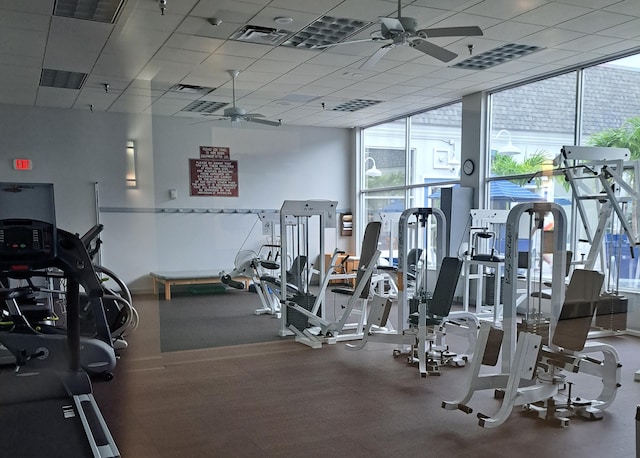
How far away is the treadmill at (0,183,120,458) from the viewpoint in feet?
9.11

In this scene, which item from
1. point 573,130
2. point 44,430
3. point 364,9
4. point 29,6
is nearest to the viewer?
point 44,430

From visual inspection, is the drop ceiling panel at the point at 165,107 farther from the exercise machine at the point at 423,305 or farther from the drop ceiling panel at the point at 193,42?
the exercise machine at the point at 423,305

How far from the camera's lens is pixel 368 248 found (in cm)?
505

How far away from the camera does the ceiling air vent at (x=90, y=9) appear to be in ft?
12.0

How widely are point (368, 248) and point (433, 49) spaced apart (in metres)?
2.04

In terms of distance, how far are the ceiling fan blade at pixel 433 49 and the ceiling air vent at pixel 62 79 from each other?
11.2 ft

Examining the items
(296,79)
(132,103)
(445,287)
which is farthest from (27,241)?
(296,79)

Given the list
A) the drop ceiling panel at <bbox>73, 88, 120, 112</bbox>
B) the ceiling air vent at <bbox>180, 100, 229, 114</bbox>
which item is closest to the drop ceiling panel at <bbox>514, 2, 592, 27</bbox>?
the ceiling air vent at <bbox>180, 100, 229, 114</bbox>

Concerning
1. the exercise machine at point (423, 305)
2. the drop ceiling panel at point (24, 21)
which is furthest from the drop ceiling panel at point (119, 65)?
the exercise machine at point (423, 305)

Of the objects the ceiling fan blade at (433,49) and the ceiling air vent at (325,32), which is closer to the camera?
the ceiling fan blade at (433,49)

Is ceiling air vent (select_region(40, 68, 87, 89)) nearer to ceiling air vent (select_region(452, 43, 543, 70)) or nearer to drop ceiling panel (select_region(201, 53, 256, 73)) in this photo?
drop ceiling panel (select_region(201, 53, 256, 73))

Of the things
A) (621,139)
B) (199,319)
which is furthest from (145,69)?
(621,139)

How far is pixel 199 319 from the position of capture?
17.9ft

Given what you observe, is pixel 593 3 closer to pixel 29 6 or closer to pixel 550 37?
pixel 550 37
